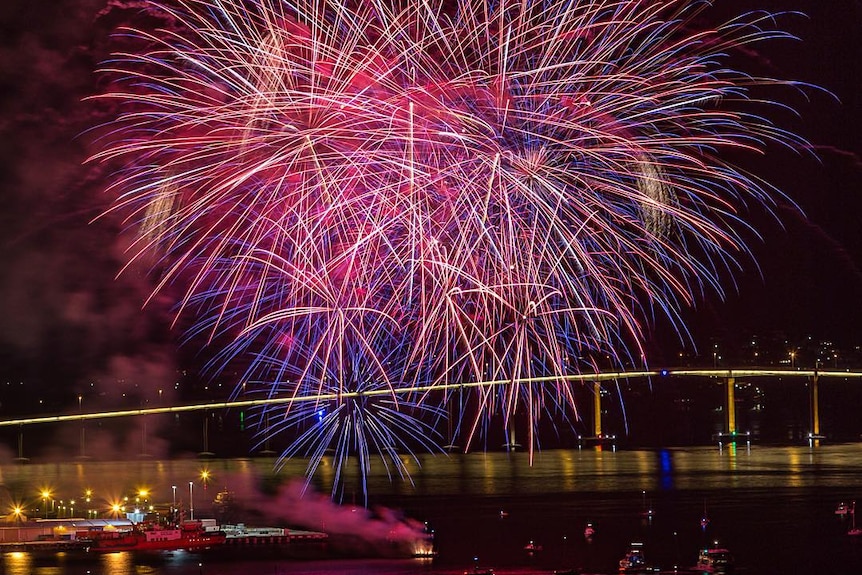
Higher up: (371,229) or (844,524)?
(371,229)

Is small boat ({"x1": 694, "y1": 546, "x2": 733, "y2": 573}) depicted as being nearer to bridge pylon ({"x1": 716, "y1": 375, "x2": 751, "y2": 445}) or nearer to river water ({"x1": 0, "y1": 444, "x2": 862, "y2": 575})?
river water ({"x1": 0, "y1": 444, "x2": 862, "y2": 575})

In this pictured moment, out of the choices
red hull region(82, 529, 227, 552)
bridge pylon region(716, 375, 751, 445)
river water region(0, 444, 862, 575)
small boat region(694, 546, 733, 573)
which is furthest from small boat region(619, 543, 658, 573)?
bridge pylon region(716, 375, 751, 445)

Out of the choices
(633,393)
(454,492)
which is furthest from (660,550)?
(633,393)

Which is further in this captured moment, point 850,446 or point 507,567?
point 850,446

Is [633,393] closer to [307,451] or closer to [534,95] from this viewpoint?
[307,451]

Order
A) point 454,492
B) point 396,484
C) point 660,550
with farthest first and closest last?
point 396,484
point 454,492
point 660,550

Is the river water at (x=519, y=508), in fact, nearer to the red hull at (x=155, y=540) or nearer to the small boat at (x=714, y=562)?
the small boat at (x=714, y=562)
